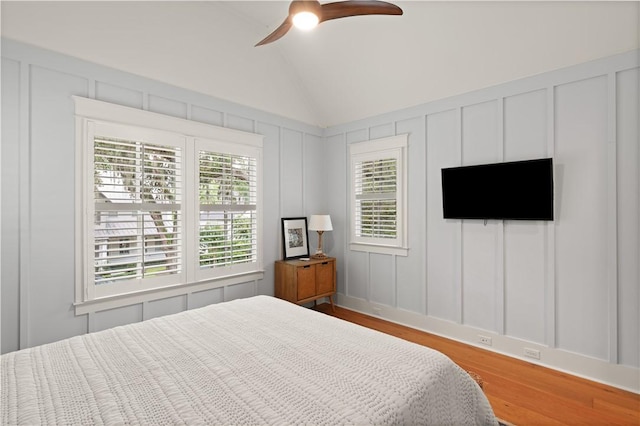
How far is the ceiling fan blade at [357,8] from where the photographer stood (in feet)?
6.12

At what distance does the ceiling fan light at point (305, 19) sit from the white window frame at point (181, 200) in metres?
1.91

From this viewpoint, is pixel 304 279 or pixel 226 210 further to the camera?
pixel 304 279

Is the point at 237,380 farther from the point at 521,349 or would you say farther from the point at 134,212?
the point at 521,349

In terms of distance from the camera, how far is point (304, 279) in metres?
4.05

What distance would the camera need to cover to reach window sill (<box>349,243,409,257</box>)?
4.00 metres

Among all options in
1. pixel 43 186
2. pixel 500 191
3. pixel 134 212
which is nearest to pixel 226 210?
pixel 134 212

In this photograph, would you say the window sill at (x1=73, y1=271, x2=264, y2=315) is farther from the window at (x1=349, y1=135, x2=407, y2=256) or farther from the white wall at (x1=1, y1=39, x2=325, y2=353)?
the window at (x1=349, y1=135, x2=407, y2=256)

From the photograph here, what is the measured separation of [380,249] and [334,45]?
255 centimetres

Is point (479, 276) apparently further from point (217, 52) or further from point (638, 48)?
point (217, 52)

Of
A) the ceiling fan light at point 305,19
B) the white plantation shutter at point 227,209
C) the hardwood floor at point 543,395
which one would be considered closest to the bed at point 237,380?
the hardwood floor at point 543,395

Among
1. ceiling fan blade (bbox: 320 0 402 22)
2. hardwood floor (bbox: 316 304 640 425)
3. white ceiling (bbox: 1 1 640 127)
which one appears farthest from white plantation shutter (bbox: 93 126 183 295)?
hardwood floor (bbox: 316 304 640 425)

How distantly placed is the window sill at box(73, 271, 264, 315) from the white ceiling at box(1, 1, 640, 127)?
2072 mm

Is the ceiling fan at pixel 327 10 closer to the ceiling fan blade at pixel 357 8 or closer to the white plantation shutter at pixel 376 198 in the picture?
the ceiling fan blade at pixel 357 8

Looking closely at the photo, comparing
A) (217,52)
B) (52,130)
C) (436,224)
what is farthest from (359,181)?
(52,130)
